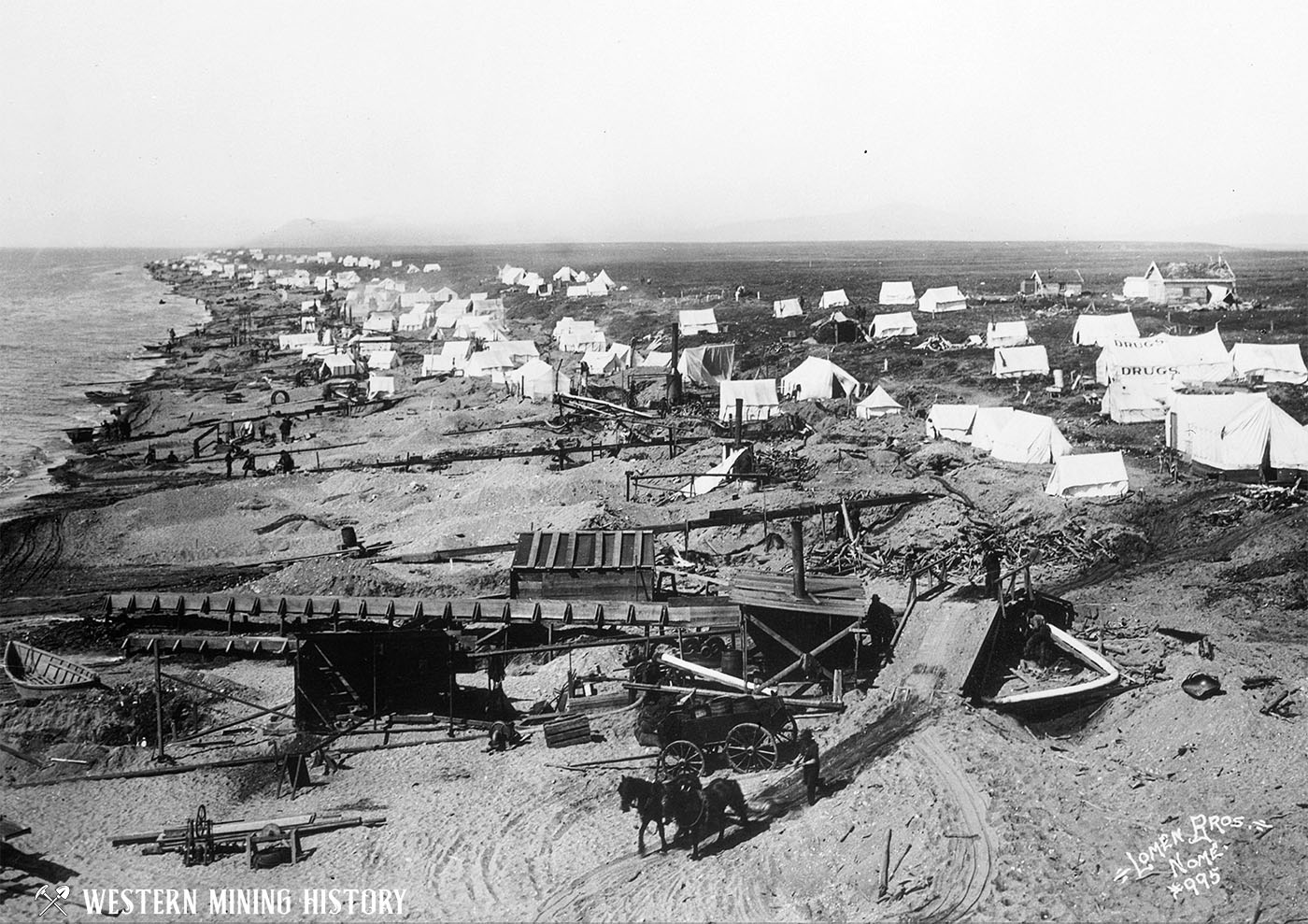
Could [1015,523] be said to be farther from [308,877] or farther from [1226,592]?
[308,877]

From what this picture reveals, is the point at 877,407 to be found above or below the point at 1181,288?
below

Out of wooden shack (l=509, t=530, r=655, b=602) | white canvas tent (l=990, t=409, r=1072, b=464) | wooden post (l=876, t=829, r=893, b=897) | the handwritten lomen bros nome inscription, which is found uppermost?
white canvas tent (l=990, t=409, r=1072, b=464)

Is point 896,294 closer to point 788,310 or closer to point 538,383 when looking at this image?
point 788,310

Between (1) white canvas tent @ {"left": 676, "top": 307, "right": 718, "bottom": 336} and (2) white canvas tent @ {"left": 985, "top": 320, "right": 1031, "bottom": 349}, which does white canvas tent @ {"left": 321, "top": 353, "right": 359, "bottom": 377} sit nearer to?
(1) white canvas tent @ {"left": 676, "top": 307, "right": 718, "bottom": 336}

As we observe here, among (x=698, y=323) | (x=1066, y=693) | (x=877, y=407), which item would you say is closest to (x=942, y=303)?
(x=698, y=323)

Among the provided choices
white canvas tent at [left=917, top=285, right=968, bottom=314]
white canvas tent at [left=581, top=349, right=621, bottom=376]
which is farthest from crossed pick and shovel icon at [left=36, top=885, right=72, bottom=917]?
white canvas tent at [left=917, top=285, right=968, bottom=314]

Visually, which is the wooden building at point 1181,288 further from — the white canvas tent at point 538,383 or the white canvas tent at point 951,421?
the white canvas tent at point 538,383
